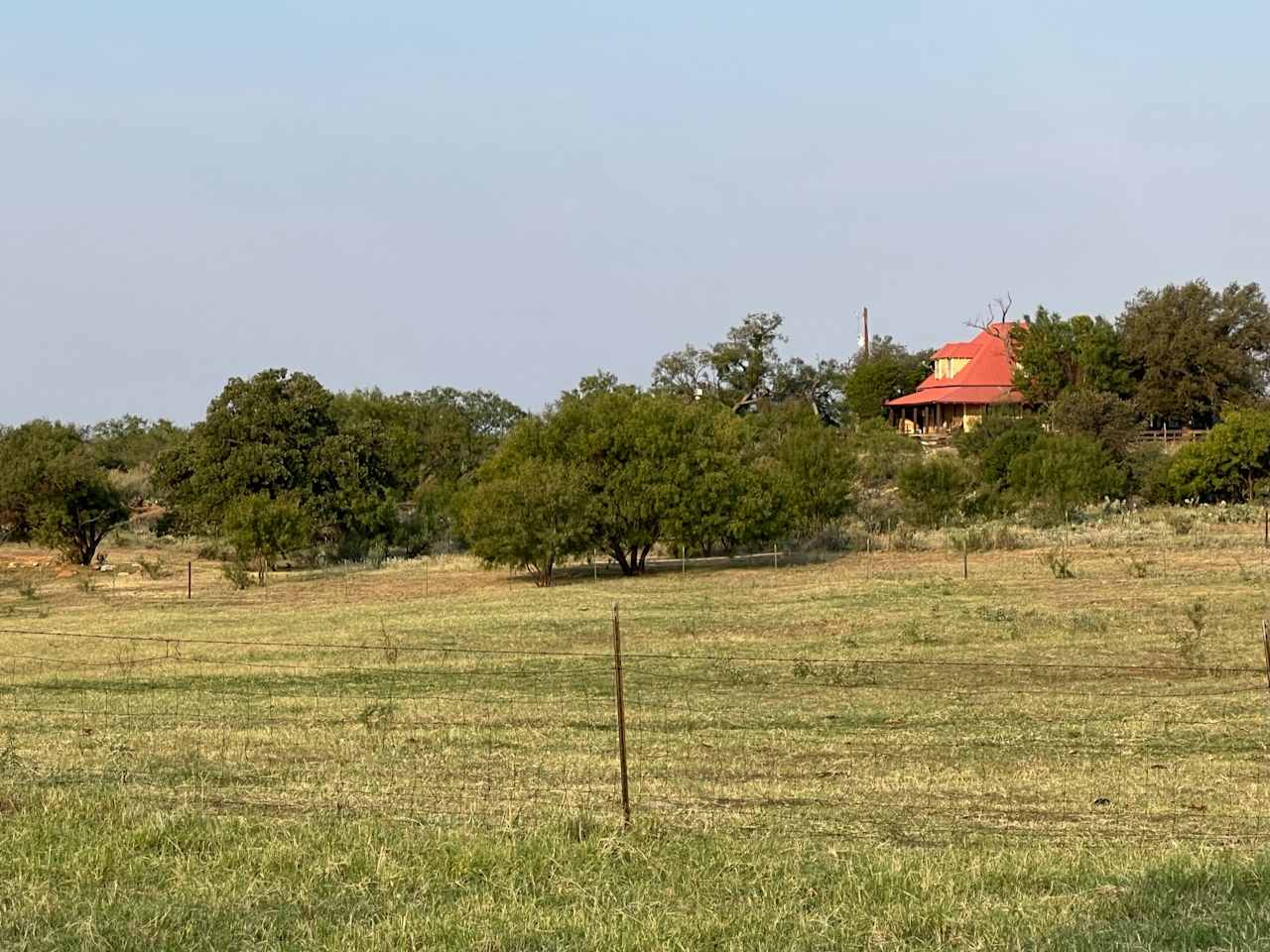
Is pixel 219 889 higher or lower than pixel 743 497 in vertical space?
lower

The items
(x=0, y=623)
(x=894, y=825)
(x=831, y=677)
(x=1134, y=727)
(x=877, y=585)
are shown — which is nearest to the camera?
(x=894, y=825)

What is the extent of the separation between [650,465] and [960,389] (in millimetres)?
46852

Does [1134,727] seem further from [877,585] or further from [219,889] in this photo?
[877,585]

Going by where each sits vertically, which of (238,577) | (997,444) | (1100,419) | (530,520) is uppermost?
(1100,419)

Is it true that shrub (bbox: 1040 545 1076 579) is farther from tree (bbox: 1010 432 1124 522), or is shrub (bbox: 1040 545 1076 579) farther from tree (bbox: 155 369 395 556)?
tree (bbox: 155 369 395 556)

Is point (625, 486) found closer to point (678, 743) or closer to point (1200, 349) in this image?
point (678, 743)

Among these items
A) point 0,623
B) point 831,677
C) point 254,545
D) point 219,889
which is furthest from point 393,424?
point 219,889

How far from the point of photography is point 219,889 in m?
8.19

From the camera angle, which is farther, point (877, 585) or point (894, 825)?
point (877, 585)

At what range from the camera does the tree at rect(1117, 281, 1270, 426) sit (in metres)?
80.2

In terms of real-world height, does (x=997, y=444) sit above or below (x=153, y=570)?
above

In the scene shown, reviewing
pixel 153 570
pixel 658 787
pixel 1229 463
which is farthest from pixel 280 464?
pixel 658 787

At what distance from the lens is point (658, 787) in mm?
12266

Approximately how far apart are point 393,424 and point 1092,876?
77364mm
